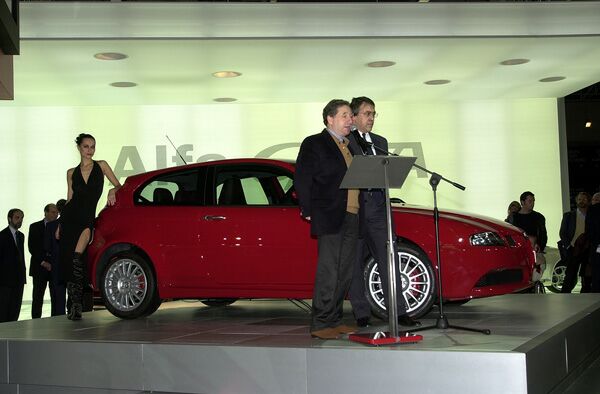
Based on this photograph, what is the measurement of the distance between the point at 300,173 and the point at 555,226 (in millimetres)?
9307

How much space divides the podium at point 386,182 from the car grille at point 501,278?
145 centimetres

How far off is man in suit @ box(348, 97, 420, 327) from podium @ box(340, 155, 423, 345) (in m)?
0.60

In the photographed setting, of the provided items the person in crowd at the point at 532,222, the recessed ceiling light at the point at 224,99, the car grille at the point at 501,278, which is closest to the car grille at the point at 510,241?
the car grille at the point at 501,278

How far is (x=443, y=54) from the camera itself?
10.0 metres

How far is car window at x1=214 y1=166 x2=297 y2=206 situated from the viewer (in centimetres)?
629

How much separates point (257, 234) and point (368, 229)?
1.10 meters

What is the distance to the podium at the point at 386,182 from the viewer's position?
4336 mm

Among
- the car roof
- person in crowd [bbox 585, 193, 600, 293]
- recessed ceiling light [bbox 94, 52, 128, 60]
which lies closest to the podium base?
the car roof

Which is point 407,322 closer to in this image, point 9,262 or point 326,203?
point 326,203

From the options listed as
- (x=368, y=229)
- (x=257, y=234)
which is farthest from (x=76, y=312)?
(x=368, y=229)

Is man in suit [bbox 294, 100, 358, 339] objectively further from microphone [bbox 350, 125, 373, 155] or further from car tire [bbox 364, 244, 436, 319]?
car tire [bbox 364, 244, 436, 319]

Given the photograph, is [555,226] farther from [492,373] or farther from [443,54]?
[492,373]

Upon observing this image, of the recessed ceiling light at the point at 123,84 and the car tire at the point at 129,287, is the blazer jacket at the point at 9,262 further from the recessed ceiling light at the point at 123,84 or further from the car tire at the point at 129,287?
the recessed ceiling light at the point at 123,84

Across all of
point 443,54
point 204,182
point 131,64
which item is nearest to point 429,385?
point 204,182
